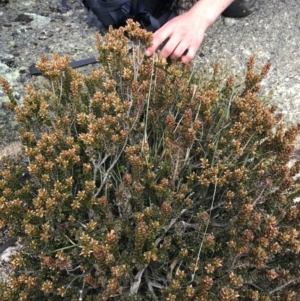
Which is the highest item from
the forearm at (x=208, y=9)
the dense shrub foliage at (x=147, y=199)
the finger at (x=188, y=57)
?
the forearm at (x=208, y=9)

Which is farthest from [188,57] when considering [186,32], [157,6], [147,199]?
[147,199]

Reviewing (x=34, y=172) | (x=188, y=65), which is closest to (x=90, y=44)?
(x=188, y=65)

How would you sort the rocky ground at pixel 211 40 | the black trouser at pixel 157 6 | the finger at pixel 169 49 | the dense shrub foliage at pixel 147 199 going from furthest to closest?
the black trouser at pixel 157 6
the rocky ground at pixel 211 40
the finger at pixel 169 49
the dense shrub foliage at pixel 147 199

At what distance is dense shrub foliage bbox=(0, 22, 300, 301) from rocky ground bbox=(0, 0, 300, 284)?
0.66 metres

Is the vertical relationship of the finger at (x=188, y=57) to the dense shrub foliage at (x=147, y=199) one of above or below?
above

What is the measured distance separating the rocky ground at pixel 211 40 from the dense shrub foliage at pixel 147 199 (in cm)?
66

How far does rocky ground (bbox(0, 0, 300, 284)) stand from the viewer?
9.05 feet

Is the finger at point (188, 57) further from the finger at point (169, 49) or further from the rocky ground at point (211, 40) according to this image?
the rocky ground at point (211, 40)

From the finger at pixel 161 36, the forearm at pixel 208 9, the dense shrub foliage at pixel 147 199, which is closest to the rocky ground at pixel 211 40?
the forearm at pixel 208 9

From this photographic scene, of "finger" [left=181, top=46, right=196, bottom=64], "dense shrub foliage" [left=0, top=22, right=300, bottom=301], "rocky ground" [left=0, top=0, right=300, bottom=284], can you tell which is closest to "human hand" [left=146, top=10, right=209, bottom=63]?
"finger" [left=181, top=46, right=196, bottom=64]

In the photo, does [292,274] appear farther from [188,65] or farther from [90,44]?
[90,44]

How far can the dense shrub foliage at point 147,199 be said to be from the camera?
1.71 m

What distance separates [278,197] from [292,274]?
30 centimetres

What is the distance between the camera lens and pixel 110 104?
6.57 ft
